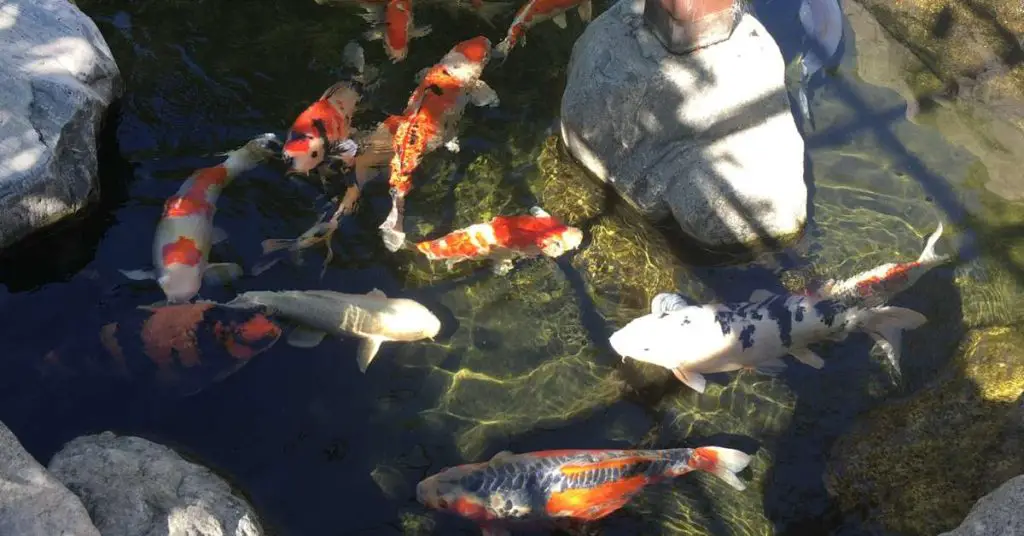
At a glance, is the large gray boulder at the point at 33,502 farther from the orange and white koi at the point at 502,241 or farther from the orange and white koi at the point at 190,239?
the orange and white koi at the point at 502,241

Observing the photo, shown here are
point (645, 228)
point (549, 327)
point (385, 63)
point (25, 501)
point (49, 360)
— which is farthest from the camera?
point (385, 63)

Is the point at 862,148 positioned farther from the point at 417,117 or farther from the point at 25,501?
the point at 25,501

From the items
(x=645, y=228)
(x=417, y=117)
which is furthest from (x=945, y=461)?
(x=417, y=117)

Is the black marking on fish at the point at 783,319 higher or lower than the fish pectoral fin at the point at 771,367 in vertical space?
higher

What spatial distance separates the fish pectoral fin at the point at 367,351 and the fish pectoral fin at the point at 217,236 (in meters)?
1.41

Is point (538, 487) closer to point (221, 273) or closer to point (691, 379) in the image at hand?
point (691, 379)

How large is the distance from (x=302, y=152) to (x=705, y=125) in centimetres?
301

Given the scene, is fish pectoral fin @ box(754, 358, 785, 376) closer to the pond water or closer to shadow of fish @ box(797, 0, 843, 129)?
the pond water

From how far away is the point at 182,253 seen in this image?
226 inches

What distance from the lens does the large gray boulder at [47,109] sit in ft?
18.5

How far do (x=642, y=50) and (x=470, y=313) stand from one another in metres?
2.25

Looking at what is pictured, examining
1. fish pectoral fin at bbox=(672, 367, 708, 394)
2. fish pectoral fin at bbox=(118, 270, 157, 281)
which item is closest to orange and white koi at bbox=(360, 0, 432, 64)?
fish pectoral fin at bbox=(118, 270, 157, 281)

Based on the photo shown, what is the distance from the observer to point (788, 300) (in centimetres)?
559

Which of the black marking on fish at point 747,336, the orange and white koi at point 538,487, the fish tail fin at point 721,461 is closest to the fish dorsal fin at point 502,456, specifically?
the orange and white koi at point 538,487
